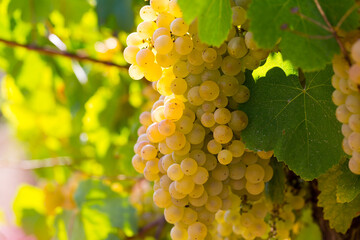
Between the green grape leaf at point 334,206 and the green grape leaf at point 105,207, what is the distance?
1.63 feet

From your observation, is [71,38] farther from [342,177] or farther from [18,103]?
[342,177]

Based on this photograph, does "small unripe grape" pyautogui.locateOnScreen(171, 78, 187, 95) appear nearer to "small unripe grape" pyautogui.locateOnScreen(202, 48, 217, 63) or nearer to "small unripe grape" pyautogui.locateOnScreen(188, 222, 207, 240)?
"small unripe grape" pyautogui.locateOnScreen(202, 48, 217, 63)

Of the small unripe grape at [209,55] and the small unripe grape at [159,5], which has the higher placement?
the small unripe grape at [159,5]

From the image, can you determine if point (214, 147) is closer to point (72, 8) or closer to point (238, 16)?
point (238, 16)

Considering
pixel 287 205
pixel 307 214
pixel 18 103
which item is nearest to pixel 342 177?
pixel 287 205

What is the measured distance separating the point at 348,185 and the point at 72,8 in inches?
35.2

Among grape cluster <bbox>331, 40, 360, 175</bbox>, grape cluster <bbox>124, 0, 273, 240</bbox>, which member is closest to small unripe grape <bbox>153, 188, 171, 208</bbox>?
grape cluster <bbox>124, 0, 273, 240</bbox>

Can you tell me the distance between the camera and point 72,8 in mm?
1131

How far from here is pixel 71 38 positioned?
4.00 feet

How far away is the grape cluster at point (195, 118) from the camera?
47 cm

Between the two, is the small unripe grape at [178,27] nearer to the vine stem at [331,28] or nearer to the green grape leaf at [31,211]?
the vine stem at [331,28]

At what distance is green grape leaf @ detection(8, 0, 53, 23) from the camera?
103 cm

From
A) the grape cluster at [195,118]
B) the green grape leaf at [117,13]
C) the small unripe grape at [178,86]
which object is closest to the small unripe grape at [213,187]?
the grape cluster at [195,118]

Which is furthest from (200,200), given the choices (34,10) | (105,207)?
(34,10)
